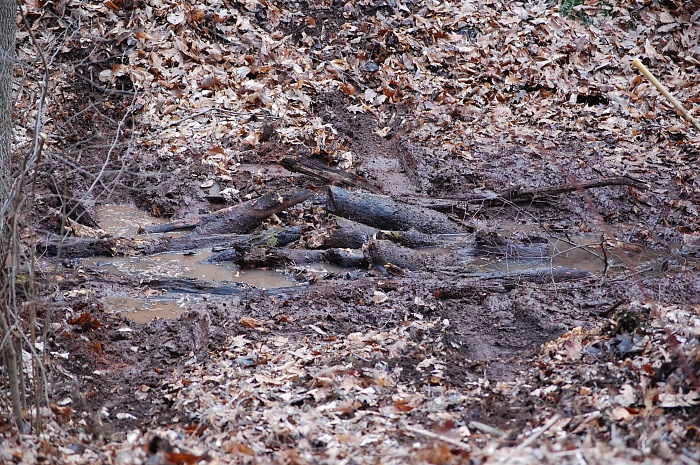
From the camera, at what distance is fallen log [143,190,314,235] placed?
7254 millimetres

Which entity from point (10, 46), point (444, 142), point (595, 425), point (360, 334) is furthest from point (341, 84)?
point (595, 425)

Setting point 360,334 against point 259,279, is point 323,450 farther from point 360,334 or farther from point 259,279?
point 259,279

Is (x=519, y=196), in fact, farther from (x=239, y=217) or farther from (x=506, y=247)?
(x=239, y=217)

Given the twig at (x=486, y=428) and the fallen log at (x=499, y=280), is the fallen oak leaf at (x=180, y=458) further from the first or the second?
the fallen log at (x=499, y=280)

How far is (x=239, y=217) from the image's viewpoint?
733 centimetres

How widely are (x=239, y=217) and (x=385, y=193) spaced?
193 cm

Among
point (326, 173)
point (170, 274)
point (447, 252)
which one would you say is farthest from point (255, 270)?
point (447, 252)

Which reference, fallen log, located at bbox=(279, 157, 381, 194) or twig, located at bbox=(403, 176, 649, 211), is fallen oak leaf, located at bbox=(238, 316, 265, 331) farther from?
twig, located at bbox=(403, 176, 649, 211)

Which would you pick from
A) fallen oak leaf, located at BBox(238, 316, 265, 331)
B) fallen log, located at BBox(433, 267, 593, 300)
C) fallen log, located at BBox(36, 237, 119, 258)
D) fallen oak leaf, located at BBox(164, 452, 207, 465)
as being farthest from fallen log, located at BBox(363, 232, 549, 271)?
fallen oak leaf, located at BBox(164, 452, 207, 465)

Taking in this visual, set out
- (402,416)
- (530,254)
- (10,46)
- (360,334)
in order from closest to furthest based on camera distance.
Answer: (402,416)
(360,334)
(10,46)
(530,254)

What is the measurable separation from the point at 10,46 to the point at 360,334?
13.4ft

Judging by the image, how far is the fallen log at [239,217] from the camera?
7.25 m

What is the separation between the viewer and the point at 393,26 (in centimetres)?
1110

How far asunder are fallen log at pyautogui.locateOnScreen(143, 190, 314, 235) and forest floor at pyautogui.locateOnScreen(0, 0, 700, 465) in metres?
0.17
